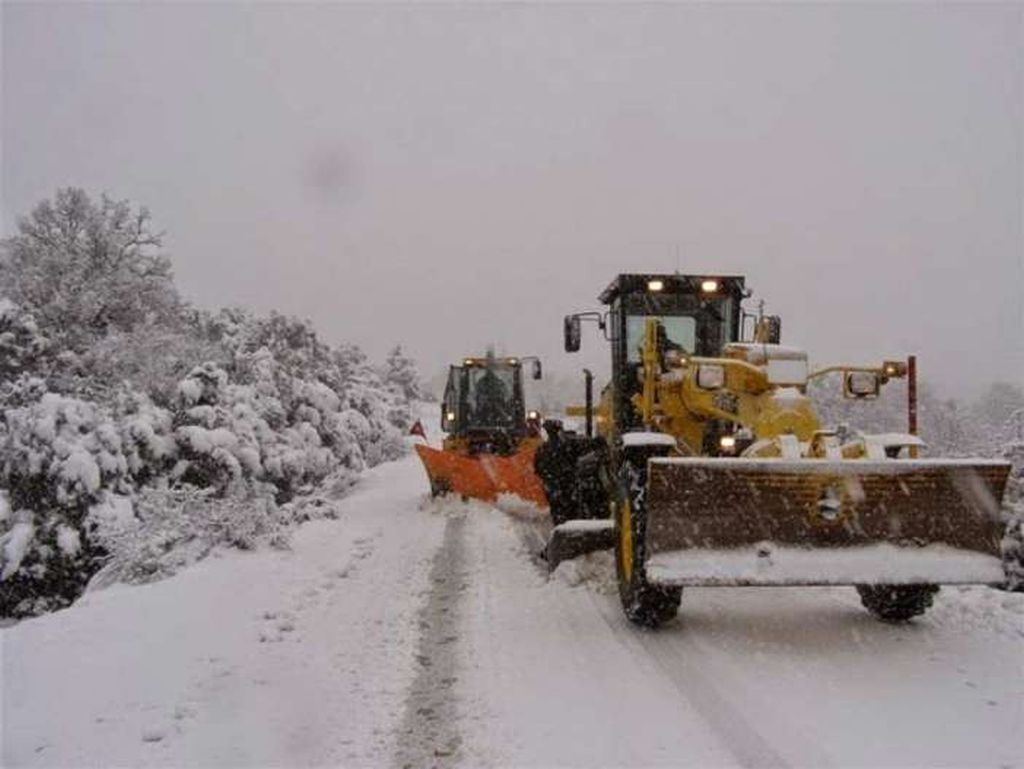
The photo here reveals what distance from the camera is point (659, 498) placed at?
5.59 metres

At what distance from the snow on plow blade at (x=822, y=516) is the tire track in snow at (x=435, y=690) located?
55.4 inches

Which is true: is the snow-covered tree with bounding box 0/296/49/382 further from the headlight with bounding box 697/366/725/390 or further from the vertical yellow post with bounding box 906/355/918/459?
the vertical yellow post with bounding box 906/355/918/459

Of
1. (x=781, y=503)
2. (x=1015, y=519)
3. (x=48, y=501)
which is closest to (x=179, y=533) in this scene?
(x=48, y=501)

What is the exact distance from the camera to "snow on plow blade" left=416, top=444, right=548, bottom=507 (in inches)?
474

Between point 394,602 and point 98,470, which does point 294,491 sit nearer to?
point 98,470

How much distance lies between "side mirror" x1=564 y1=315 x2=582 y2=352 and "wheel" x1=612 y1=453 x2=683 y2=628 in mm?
2670

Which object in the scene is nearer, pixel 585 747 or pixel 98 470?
pixel 585 747

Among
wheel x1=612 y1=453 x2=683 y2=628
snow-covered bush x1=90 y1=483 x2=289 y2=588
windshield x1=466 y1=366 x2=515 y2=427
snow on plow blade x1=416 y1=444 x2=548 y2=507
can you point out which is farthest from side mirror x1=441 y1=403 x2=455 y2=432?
wheel x1=612 y1=453 x2=683 y2=628

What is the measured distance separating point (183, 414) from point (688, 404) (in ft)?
26.3

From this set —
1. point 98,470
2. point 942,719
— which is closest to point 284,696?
point 942,719

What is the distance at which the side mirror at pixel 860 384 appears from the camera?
290 inches

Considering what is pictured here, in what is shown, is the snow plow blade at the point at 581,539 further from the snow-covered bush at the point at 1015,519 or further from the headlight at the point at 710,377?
the snow-covered bush at the point at 1015,519

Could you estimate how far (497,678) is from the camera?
505 centimetres

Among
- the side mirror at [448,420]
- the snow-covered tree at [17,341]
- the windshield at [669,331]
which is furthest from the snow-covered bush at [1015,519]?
the snow-covered tree at [17,341]
